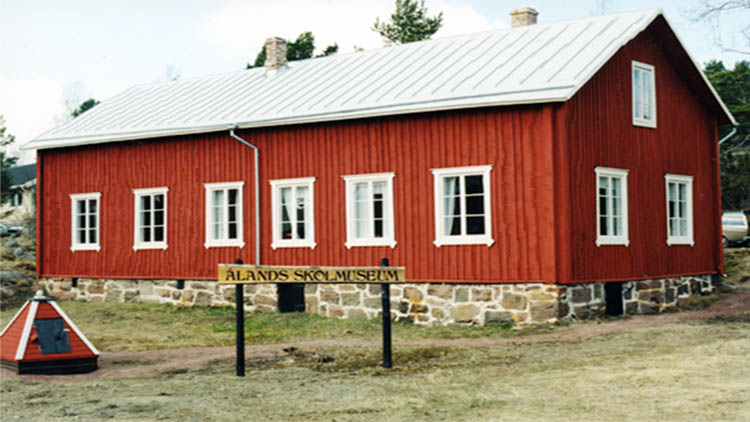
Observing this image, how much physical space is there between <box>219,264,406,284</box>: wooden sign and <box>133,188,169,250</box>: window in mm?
11369

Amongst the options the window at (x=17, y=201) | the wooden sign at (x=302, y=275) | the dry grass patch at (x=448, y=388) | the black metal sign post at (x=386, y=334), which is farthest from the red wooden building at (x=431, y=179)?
the window at (x=17, y=201)

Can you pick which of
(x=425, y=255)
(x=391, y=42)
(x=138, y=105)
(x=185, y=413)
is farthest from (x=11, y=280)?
(x=391, y=42)

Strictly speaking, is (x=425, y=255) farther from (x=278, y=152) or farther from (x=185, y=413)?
(x=185, y=413)

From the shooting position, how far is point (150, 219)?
23.9 meters

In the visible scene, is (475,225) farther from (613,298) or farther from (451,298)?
(613,298)

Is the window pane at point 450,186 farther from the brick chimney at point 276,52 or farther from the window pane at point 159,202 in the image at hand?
the brick chimney at point 276,52

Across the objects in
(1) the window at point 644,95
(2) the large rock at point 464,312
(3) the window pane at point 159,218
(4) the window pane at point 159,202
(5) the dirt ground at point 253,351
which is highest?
(1) the window at point 644,95

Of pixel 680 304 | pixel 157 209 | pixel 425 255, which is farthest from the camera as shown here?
pixel 157 209

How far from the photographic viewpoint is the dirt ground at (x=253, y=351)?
13422 millimetres

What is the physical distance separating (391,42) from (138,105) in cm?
2359

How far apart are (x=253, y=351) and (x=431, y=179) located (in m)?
5.66

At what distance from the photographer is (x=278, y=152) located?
21500 mm

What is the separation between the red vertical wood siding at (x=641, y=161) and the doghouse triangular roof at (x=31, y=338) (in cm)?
923

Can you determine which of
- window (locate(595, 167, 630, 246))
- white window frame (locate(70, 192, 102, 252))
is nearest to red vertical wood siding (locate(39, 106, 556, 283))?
white window frame (locate(70, 192, 102, 252))
